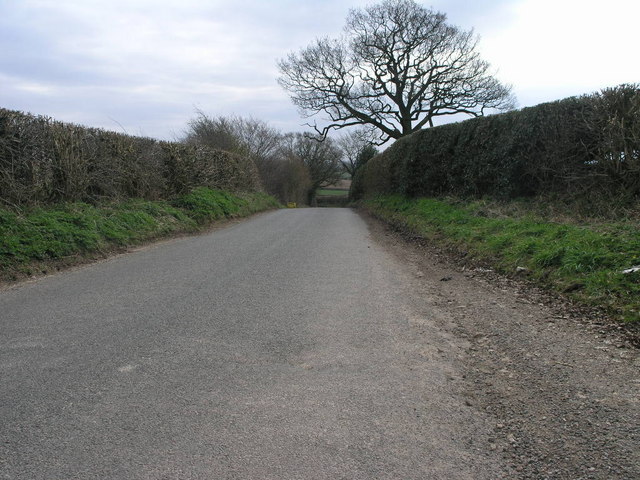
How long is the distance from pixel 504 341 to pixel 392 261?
462 centimetres

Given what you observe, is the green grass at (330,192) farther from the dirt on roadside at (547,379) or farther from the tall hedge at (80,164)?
the dirt on roadside at (547,379)

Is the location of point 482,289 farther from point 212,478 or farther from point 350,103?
point 350,103

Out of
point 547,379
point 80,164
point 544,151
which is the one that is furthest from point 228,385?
point 544,151

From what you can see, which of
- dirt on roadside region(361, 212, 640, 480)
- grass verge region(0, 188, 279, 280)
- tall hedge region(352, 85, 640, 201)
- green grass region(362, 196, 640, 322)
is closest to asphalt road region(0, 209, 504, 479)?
dirt on roadside region(361, 212, 640, 480)

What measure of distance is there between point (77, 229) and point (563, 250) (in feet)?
27.7

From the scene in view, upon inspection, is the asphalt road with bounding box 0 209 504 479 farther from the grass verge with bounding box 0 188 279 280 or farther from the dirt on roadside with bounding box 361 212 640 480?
the grass verge with bounding box 0 188 279 280

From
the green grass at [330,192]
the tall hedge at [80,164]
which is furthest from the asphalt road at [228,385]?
the green grass at [330,192]

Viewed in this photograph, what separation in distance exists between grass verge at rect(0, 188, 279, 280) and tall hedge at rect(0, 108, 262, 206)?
0.47 meters

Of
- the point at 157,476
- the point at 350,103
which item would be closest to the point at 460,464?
the point at 157,476

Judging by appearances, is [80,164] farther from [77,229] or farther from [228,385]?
[228,385]

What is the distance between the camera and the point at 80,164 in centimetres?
1112

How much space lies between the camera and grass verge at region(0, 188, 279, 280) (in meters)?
7.50

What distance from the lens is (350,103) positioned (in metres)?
31.9

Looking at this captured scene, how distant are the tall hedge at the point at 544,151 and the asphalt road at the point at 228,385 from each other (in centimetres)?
544
